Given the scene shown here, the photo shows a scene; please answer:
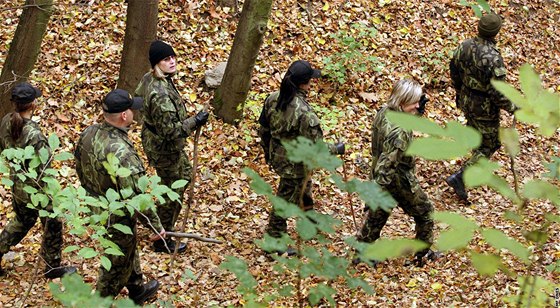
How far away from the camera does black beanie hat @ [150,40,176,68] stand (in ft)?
23.2

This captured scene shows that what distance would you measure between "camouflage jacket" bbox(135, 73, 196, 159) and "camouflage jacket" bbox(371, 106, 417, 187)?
2.01 m

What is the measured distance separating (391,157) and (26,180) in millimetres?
3760

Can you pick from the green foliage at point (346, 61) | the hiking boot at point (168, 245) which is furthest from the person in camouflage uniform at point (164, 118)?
the green foliage at point (346, 61)

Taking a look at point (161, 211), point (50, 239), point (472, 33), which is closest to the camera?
point (50, 239)

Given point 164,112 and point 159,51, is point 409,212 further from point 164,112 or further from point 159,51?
point 159,51

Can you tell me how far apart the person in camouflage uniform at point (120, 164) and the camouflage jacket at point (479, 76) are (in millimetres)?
4414

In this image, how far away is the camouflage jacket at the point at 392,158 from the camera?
6703 mm

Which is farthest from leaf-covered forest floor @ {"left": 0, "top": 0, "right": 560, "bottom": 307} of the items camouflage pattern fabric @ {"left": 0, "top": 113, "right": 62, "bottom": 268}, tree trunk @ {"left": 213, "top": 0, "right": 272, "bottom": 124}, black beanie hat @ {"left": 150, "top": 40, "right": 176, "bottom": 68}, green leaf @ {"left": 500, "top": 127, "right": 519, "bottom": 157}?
green leaf @ {"left": 500, "top": 127, "right": 519, "bottom": 157}

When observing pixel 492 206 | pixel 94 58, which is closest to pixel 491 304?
pixel 492 206

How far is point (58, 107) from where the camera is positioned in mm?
9906

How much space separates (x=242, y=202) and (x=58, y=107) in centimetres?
327

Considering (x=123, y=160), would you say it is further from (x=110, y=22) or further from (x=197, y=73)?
(x=110, y=22)

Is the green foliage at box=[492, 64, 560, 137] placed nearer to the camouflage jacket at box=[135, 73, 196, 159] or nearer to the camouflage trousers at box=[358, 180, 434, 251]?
the camouflage trousers at box=[358, 180, 434, 251]

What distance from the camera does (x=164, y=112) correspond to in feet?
23.7
